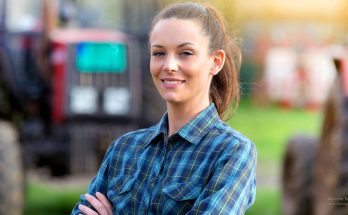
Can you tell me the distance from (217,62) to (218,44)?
44 millimetres

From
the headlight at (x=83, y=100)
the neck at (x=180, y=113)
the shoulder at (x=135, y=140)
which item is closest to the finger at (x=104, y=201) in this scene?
the shoulder at (x=135, y=140)

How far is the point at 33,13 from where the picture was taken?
23.9 feet

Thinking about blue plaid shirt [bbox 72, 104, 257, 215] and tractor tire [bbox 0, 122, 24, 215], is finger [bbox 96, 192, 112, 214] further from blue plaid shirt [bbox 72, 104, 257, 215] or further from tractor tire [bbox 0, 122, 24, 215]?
tractor tire [bbox 0, 122, 24, 215]

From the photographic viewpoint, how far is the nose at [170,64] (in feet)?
6.75

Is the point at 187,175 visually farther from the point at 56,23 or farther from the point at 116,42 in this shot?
the point at 56,23

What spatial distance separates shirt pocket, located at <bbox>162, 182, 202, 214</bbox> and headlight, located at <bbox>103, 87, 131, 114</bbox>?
4888 millimetres

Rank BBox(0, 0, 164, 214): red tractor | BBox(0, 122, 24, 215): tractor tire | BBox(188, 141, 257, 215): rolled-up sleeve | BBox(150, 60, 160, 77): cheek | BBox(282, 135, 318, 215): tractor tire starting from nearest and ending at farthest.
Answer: BBox(188, 141, 257, 215): rolled-up sleeve → BBox(150, 60, 160, 77): cheek → BBox(0, 122, 24, 215): tractor tire → BBox(282, 135, 318, 215): tractor tire → BBox(0, 0, 164, 214): red tractor

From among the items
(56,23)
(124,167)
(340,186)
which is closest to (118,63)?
(56,23)

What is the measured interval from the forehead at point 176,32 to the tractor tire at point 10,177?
397 centimetres

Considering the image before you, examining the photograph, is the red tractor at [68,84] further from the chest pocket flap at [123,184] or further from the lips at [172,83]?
the lips at [172,83]

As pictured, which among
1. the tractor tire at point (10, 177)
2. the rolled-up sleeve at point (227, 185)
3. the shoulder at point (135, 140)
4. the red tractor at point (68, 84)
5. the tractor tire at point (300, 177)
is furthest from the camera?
the red tractor at point (68, 84)

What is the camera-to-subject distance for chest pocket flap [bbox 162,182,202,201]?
6.55ft

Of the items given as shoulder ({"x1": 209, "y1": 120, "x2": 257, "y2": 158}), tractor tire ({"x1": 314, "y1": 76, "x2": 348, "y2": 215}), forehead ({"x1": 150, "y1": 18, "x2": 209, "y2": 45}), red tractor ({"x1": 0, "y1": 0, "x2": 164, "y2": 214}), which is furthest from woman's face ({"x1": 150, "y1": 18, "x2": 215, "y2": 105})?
red tractor ({"x1": 0, "y1": 0, "x2": 164, "y2": 214})

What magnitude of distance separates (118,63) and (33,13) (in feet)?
2.77
